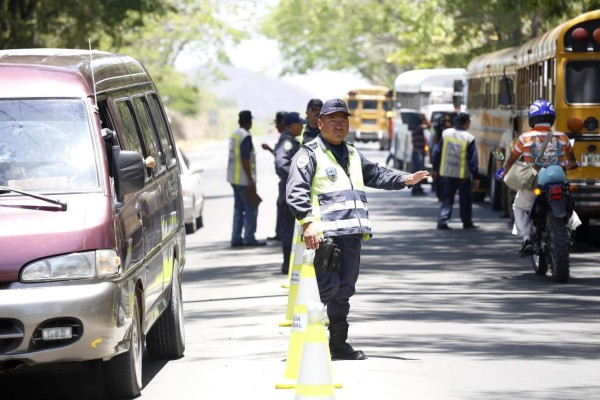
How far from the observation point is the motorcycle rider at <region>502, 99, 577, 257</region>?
16.7 metres

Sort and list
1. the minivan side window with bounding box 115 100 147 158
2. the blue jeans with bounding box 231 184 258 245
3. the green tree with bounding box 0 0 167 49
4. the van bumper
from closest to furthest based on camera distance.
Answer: the van bumper < the minivan side window with bounding box 115 100 147 158 < the blue jeans with bounding box 231 184 258 245 < the green tree with bounding box 0 0 167 49

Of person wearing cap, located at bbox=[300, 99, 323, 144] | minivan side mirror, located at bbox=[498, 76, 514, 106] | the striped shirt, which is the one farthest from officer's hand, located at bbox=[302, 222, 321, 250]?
minivan side mirror, located at bbox=[498, 76, 514, 106]

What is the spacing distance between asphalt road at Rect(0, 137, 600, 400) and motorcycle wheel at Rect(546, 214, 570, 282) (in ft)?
0.52

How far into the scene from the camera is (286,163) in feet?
56.7

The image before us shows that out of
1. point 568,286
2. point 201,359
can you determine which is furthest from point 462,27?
point 201,359

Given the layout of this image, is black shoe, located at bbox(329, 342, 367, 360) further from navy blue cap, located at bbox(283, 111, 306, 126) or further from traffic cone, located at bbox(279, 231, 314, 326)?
navy blue cap, located at bbox(283, 111, 306, 126)

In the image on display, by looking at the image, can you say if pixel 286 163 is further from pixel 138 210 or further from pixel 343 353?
pixel 138 210

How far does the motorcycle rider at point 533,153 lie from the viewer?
16688 mm

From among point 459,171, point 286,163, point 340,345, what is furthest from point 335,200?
point 459,171

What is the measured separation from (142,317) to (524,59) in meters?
16.0

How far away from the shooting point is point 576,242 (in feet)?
71.3

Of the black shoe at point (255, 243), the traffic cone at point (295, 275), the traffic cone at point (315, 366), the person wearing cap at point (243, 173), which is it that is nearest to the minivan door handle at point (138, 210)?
the traffic cone at point (315, 366)

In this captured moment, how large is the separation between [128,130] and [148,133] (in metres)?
1.03

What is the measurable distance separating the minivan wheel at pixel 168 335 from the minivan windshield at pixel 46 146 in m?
2.20
